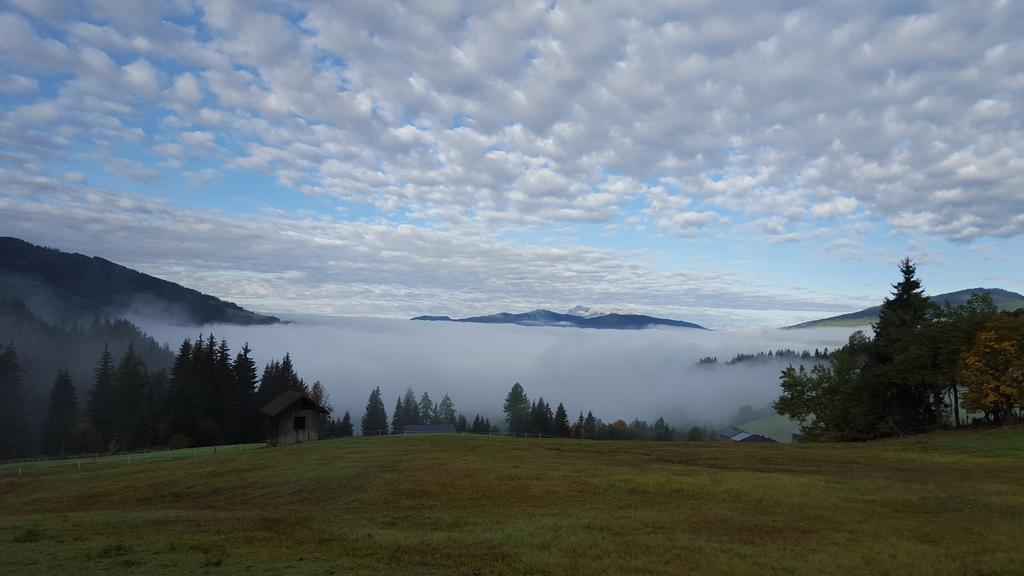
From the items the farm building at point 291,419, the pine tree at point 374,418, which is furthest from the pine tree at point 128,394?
the pine tree at point 374,418

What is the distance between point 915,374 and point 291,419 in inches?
2860

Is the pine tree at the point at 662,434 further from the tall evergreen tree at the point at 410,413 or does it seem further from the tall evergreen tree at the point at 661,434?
the tall evergreen tree at the point at 410,413

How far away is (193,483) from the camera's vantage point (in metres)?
38.9

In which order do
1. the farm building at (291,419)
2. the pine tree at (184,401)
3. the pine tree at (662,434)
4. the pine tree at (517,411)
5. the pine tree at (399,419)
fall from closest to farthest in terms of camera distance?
the farm building at (291,419) → the pine tree at (184,401) → the pine tree at (517,411) → the pine tree at (399,419) → the pine tree at (662,434)

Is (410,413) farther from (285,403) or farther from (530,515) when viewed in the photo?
(530,515)

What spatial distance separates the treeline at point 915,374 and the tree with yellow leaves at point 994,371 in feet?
0.26

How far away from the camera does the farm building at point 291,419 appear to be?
6988cm

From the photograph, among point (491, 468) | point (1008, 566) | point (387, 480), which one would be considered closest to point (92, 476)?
point (387, 480)

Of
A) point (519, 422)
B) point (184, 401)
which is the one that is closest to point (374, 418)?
point (519, 422)

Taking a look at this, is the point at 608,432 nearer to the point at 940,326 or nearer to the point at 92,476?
the point at 940,326

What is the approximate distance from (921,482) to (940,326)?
4281 centimetres

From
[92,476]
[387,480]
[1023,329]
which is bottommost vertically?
[92,476]

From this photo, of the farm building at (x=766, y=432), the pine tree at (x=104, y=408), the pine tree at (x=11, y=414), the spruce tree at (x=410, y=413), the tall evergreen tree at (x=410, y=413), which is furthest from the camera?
A: the tall evergreen tree at (x=410, y=413)

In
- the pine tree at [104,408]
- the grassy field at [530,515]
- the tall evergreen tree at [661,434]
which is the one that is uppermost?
the grassy field at [530,515]
